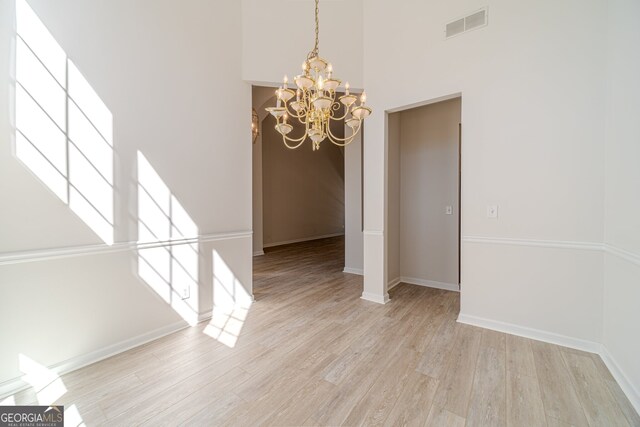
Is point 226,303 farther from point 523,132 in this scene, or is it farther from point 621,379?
point 523,132

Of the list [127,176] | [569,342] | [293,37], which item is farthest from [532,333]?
[293,37]

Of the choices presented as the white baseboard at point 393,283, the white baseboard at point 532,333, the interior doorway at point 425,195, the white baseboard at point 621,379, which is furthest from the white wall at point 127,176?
the white baseboard at point 621,379

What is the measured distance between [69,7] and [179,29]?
0.93m

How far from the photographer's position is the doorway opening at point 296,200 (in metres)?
5.69

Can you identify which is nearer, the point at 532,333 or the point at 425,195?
the point at 532,333

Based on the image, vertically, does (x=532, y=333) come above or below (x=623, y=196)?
below

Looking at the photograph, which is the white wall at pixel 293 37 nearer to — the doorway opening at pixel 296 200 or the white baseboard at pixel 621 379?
the doorway opening at pixel 296 200

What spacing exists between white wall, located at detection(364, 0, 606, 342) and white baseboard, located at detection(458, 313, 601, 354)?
5 cm

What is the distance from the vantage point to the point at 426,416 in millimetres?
1659

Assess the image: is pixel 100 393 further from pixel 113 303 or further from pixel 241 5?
pixel 241 5

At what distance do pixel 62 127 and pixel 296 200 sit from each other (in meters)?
7.06

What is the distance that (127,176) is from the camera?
8.12ft

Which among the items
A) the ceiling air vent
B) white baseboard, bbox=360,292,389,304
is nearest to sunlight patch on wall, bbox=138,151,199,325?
white baseboard, bbox=360,292,389,304

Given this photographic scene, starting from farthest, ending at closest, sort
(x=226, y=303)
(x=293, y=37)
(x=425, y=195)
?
(x=425, y=195)
(x=293, y=37)
(x=226, y=303)
